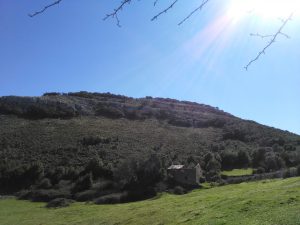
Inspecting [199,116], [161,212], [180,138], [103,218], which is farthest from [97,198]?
[199,116]

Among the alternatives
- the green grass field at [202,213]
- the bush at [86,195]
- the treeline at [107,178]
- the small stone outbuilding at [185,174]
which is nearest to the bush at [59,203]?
the green grass field at [202,213]

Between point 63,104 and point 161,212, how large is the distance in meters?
79.5

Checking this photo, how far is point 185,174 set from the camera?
211ft

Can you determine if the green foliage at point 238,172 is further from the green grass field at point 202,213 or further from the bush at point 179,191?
the green grass field at point 202,213

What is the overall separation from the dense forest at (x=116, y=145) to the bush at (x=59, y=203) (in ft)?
10.9

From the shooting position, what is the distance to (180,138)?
94750 mm

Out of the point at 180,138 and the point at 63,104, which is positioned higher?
the point at 63,104

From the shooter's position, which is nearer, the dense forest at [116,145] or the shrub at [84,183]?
the shrub at [84,183]

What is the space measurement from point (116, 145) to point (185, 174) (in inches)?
964

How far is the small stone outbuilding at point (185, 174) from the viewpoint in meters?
63.4

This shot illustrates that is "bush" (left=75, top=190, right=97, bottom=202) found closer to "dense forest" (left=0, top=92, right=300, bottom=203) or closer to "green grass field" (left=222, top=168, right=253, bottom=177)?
"dense forest" (left=0, top=92, right=300, bottom=203)

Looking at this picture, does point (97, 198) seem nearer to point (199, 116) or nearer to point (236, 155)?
point (236, 155)

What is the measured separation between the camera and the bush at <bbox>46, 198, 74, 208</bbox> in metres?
51.6

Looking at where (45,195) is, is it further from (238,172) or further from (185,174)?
(238,172)
